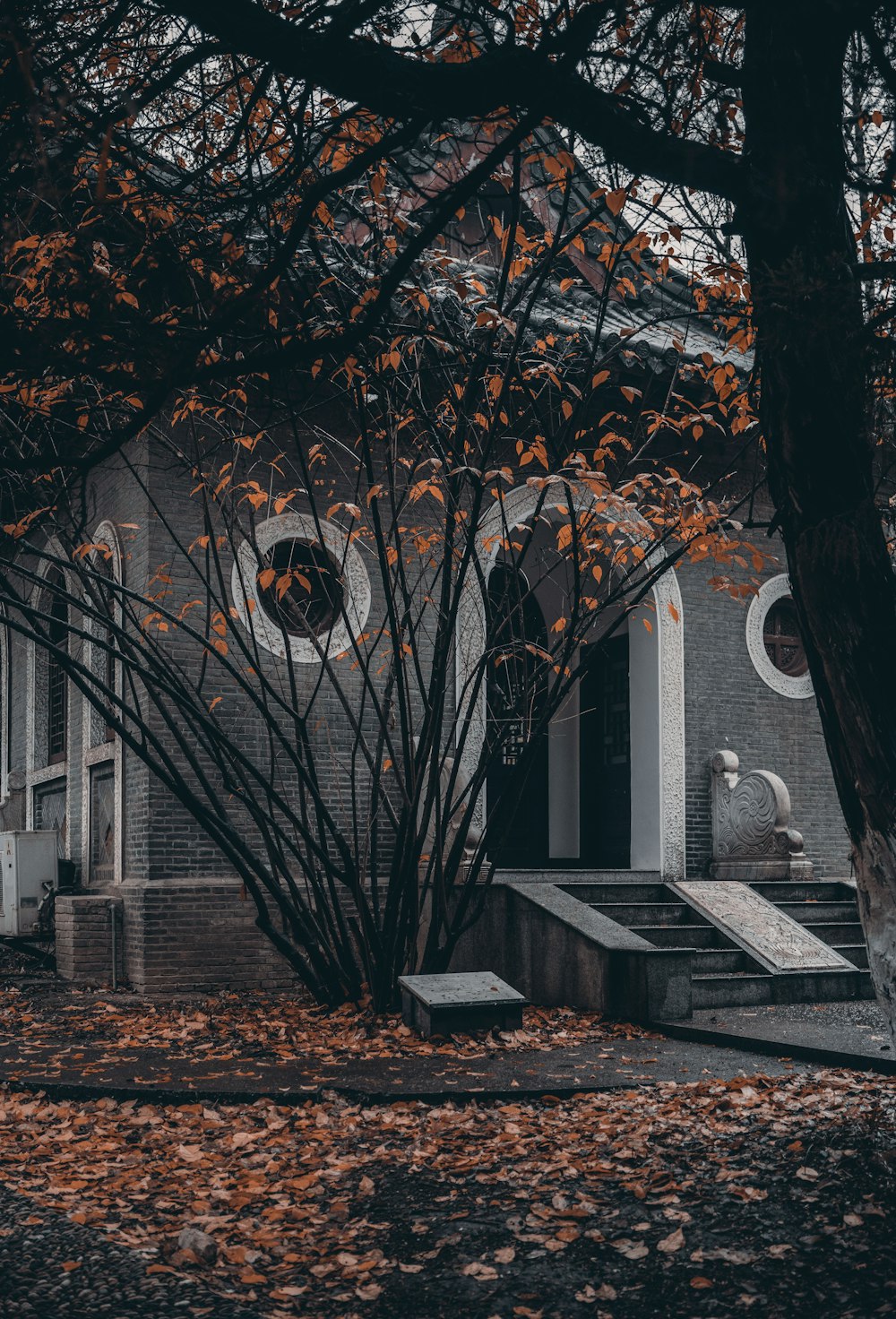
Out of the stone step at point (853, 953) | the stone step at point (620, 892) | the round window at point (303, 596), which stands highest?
the round window at point (303, 596)

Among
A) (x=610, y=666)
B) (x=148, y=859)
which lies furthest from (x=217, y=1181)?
(x=610, y=666)

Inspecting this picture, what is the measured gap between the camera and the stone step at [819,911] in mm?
11211

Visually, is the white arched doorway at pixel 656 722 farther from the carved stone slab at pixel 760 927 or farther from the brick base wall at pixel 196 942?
the brick base wall at pixel 196 942

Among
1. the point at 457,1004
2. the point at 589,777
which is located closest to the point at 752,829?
the point at 589,777

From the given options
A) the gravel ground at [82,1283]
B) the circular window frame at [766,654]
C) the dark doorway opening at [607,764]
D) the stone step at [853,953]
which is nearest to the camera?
the gravel ground at [82,1283]

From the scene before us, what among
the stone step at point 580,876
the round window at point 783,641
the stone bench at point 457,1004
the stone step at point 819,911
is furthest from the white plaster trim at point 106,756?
the round window at point 783,641

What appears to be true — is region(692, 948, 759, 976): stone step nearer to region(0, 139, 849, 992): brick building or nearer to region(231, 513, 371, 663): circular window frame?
region(0, 139, 849, 992): brick building

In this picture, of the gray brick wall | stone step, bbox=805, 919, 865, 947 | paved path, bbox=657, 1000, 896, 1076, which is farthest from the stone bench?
the gray brick wall

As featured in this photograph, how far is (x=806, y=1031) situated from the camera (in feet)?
26.0

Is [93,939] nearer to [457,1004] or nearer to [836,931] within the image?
[457,1004]

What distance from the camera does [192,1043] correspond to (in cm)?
776

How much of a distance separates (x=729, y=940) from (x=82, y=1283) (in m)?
7.30

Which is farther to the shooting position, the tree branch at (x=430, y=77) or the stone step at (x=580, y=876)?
the stone step at (x=580, y=876)

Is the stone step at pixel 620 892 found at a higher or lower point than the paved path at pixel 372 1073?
higher
